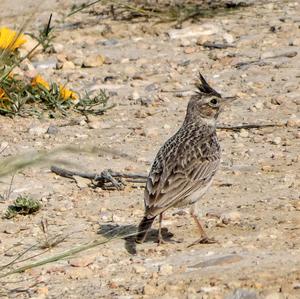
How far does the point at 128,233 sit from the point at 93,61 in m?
4.55

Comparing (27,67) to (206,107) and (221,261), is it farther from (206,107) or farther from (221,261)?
(221,261)

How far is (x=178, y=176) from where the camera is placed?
24.7 feet

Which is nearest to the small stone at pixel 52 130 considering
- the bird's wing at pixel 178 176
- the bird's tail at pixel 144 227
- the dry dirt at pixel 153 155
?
the dry dirt at pixel 153 155

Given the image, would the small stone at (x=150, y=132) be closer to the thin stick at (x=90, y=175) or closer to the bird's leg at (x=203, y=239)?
the thin stick at (x=90, y=175)

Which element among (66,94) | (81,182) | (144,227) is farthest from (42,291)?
(66,94)

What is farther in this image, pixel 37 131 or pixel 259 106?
pixel 259 106

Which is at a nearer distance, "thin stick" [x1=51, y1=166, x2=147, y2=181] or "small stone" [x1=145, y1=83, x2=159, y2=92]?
"thin stick" [x1=51, y1=166, x2=147, y2=181]

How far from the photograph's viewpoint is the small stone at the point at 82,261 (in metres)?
7.04

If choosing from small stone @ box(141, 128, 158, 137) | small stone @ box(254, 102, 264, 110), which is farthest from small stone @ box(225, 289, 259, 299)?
small stone @ box(254, 102, 264, 110)

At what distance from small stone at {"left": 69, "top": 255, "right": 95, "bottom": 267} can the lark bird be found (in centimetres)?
34

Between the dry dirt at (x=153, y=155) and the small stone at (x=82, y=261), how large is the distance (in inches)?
0.5

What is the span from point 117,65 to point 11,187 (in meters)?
3.32

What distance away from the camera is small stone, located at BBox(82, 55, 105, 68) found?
11.8 m

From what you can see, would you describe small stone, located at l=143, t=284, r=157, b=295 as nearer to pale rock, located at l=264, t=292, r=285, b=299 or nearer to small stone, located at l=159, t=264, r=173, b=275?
small stone, located at l=159, t=264, r=173, b=275
